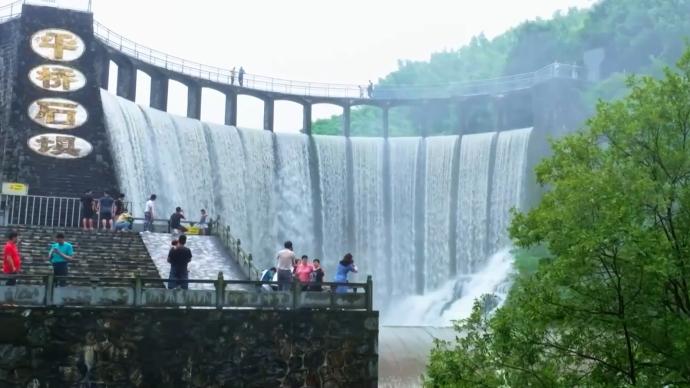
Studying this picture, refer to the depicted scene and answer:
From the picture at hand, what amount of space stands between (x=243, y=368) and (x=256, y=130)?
23837mm

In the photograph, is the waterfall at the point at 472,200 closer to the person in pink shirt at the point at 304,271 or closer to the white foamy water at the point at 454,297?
the white foamy water at the point at 454,297

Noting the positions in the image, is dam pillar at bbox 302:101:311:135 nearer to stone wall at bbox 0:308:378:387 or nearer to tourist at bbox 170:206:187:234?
tourist at bbox 170:206:187:234

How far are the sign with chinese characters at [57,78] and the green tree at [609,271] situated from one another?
19.6 metres

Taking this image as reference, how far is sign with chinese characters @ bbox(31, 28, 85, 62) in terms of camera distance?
28.4 meters

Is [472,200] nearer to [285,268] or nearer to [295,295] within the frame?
[285,268]

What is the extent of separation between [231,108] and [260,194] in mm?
4190

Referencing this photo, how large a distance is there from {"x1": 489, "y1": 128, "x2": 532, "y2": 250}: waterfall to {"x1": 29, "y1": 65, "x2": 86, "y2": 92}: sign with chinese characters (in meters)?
19.0

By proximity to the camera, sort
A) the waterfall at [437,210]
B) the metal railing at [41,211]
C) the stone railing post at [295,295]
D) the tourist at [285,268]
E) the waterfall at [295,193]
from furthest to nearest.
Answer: the waterfall at [437,210] → the waterfall at [295,193] → the metal railing at [41,211] → the tourist at [285,268] → the stone railing post at [295,295]

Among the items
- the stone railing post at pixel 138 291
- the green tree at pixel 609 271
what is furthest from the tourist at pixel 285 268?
the green tree at pixel 609 271

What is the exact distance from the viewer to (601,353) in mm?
11703

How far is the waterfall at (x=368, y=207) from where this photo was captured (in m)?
41.8

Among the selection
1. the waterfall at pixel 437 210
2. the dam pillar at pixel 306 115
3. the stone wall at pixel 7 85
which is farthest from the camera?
the dam pillar at pixel 306 115

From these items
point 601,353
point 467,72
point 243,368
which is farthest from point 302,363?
point 467,72

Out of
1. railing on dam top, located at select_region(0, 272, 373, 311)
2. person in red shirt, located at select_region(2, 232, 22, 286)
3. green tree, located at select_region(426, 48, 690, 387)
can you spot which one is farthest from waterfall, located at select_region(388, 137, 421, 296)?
green tree, located at select_region(426, 48, 690, 387)
